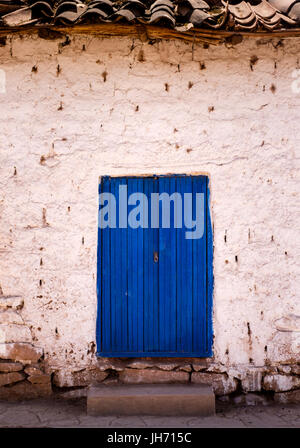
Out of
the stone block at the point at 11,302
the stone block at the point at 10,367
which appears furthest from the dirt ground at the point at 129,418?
the stone block at the point at 11,302

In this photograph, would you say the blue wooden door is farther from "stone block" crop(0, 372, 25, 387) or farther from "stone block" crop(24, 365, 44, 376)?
"stone block" crop(0, 372, 25, 387)

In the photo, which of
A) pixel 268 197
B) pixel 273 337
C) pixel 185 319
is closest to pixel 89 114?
pixel 268 197

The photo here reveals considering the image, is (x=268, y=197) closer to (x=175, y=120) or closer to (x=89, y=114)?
(x=175, y=120)

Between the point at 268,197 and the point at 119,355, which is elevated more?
the point at 268,197

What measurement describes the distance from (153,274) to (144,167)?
3.55 ft

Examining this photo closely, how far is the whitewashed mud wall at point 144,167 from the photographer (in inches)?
161

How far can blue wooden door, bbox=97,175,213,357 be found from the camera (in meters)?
4.09

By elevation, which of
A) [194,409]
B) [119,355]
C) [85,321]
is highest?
[85,321]

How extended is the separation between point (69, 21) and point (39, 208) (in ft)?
5.76

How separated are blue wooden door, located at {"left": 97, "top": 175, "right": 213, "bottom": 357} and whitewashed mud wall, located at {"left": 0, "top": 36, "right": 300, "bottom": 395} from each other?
4.1 inches

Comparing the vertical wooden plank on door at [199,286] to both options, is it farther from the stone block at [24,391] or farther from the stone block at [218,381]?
the stone block at [24,391]

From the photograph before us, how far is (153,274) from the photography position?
4121mm

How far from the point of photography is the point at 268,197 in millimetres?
4121

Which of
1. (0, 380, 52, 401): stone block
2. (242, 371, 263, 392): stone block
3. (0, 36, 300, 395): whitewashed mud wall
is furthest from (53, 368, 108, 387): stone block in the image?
(242, 371, 263, 392): stone block
